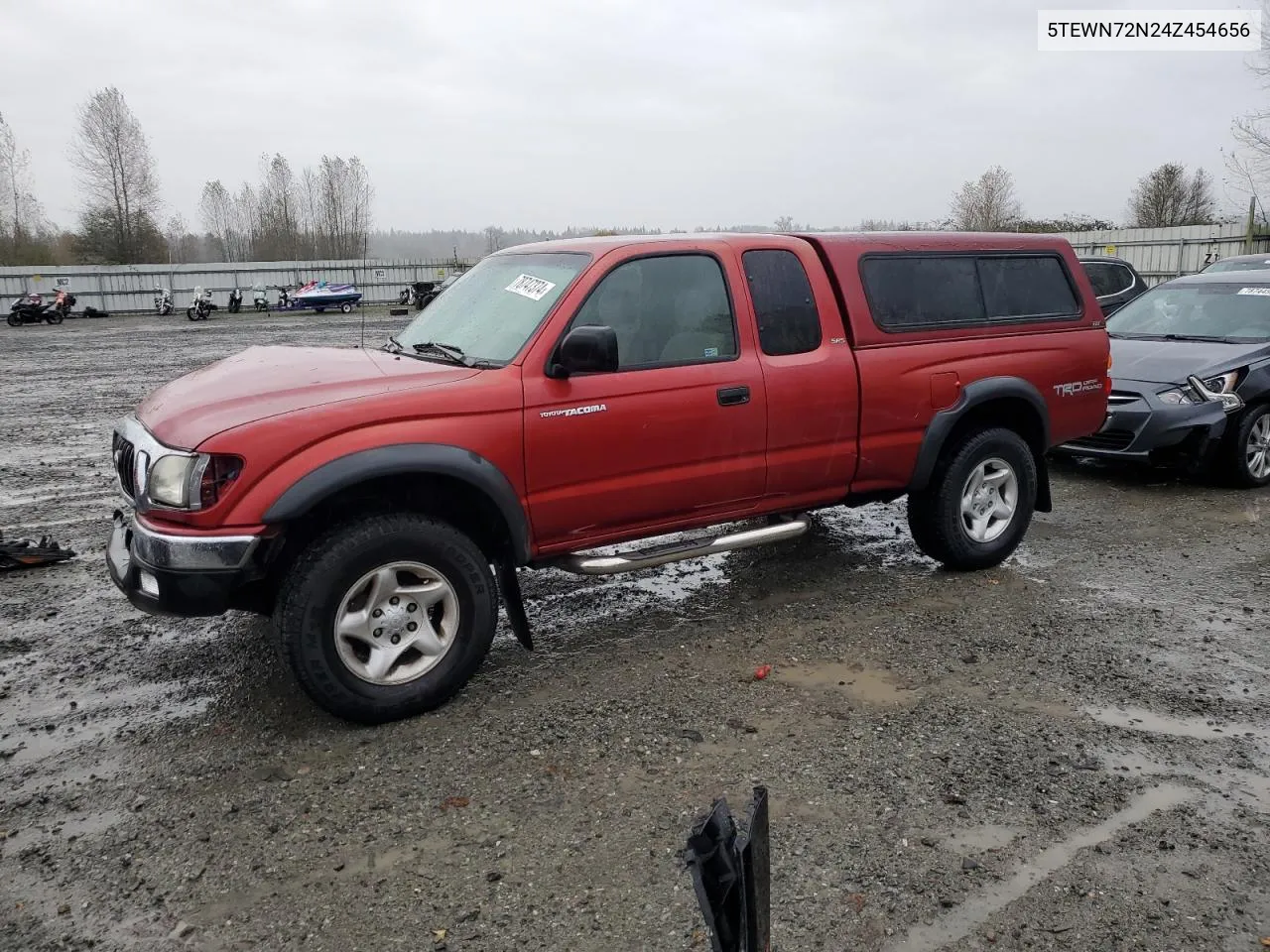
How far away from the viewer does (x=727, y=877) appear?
5.09ft

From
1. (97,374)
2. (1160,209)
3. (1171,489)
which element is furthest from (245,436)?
(1160,209)

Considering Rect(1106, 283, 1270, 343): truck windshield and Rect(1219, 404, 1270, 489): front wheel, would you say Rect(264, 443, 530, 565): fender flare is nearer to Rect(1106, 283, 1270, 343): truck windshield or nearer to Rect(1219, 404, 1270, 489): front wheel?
Rect(1219, 404, 1270, 489): front wheel

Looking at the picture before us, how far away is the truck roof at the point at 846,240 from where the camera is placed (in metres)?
4.70

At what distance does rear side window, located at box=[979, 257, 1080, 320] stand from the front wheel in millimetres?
2739

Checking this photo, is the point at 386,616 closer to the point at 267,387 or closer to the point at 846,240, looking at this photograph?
the point at 267,387

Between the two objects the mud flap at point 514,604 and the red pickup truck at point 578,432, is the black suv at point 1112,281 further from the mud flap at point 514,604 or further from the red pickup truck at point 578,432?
the mud flap at point 514,604

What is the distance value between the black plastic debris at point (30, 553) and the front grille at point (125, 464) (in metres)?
2.25

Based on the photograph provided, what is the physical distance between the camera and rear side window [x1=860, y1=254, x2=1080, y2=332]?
17.2 feet

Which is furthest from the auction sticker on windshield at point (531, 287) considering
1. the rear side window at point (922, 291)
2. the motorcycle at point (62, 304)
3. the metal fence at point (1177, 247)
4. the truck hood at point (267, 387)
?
the motorcycle at point (62, 304)

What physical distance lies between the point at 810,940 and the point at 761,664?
186 cm

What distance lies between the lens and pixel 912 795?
11.0ft

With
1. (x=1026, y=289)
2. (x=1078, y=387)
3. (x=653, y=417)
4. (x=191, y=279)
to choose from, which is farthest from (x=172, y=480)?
(x=191, y=279)

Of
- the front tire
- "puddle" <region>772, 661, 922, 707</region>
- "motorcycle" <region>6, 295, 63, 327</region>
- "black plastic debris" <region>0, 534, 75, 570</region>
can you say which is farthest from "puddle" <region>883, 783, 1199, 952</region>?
"motorcycle" <region>6, 295, 63, 327</region>

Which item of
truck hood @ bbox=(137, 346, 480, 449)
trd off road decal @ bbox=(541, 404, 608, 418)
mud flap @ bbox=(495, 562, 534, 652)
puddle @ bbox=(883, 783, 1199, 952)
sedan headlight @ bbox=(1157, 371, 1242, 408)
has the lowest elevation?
puddle @ bbox=(883, 783, 1199, 952)
